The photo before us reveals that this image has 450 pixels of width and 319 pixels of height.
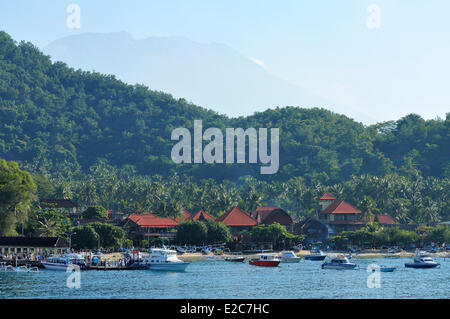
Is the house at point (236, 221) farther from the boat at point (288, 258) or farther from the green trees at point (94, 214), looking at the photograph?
the green trees at point (94, 214)

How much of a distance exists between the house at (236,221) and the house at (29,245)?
43576mm

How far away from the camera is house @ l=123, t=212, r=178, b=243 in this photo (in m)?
146

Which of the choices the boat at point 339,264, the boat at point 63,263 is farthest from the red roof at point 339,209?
the boat at point 63,263

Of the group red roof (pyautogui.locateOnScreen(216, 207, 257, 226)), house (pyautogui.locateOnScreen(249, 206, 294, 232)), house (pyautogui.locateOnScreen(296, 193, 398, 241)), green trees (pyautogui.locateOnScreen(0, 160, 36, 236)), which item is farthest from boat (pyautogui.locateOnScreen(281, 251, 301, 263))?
green trees (pyautogui.locateOnScreen(0, 160, 36, 236))

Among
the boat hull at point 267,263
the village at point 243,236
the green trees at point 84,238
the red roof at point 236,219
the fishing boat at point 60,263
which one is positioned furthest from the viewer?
the red roof at point 236,219

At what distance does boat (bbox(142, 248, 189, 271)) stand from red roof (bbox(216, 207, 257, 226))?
47981 millimetres

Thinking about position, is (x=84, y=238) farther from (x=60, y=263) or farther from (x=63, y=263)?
(x=63, y=263)

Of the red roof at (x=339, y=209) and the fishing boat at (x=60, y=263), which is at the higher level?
the red roof at (x=339, y=209)

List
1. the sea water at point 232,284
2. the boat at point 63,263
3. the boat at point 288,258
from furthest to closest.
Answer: the boat at point 288,258, the boat at point 63,263, the sea water at point 232,284

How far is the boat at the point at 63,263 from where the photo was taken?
3986 inches

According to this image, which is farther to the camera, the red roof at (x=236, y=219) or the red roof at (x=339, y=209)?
the red roof at (x=339, y=209)

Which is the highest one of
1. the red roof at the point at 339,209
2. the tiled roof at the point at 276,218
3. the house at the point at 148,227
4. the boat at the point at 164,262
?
the red roof at the point at 339,209
